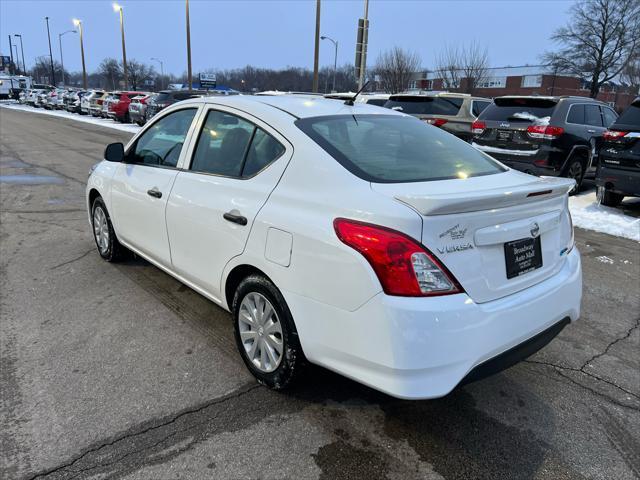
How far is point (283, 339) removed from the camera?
2771 millimetres

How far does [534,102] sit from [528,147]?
94 cm

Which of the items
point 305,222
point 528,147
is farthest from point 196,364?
point 528,147

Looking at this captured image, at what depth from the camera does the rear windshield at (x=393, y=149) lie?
2.78 m

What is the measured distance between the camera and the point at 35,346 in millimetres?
3475

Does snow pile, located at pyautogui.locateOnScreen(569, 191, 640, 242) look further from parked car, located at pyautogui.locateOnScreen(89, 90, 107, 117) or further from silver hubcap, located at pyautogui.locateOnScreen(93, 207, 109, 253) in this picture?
parked car, located at pyautogui.locateOnScreen(89, 90, 107, 117)

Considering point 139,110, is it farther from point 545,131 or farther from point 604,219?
point 604,219

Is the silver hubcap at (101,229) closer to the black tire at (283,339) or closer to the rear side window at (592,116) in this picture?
the black tire at (283,339)

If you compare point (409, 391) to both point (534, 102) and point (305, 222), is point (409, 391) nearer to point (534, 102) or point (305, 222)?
point (305, 222)

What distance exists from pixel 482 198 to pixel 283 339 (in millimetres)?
1279

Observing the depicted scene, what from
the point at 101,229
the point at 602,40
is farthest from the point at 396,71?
the point at 101,229

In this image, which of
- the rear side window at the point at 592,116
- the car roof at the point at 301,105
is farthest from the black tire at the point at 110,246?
the rear side window at the point at 592,116

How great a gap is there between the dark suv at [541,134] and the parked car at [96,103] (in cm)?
2716

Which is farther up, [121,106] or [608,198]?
[121,106]

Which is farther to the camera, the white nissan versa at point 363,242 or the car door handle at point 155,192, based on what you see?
the car door handle at point 155,192
